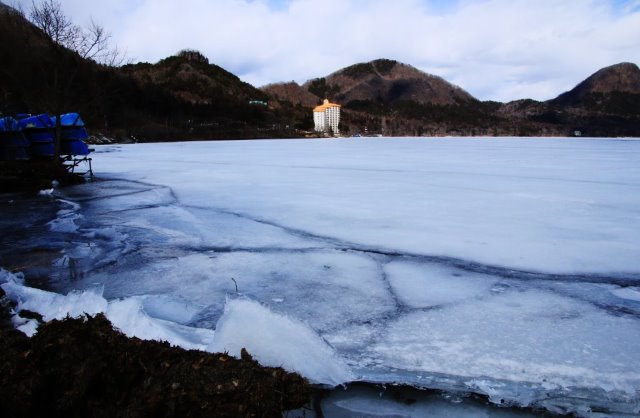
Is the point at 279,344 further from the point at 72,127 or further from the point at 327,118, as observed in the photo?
the point at 327,118

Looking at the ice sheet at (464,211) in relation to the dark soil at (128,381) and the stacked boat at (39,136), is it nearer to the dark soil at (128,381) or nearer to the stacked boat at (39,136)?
the dark soil at (128,381)

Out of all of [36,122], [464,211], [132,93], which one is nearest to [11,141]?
[36,122]

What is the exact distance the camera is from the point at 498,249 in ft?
13.9

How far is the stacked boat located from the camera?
13242mm

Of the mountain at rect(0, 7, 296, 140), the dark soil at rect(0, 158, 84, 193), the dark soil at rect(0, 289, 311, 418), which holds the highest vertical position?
the mountain at rect(0, 7, 296, 140)

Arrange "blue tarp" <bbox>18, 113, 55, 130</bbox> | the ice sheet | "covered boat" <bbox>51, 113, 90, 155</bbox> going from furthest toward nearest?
"covered boat" <bbox>51, 113, 90, 155</bbox>, "blue tarp" <bbox>18, 113, 55, 130</bbox>, the ice sheet

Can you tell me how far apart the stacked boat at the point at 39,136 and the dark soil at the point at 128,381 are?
14.4m

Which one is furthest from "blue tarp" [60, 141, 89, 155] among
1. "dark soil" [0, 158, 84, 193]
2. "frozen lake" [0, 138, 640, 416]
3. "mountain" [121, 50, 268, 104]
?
"mountain" [121, 50, 268, 104]

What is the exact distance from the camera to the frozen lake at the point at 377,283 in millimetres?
2043

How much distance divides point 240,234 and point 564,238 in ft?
12.1

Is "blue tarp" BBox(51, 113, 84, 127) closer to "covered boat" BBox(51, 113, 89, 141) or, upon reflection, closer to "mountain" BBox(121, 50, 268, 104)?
"covered boat" BBox(51, 113, 89, 141)

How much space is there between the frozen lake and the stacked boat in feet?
25.0

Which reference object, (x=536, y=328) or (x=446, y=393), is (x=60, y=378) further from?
(x=536, y=328)

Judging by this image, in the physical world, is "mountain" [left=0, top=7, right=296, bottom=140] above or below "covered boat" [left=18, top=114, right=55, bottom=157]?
above
